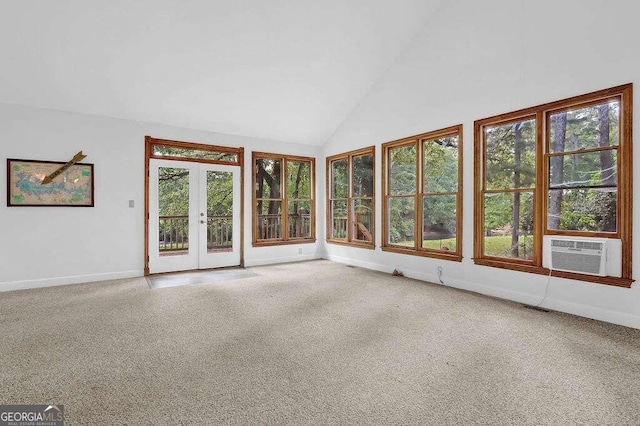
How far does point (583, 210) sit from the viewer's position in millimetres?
3527

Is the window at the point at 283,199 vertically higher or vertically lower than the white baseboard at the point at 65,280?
higher

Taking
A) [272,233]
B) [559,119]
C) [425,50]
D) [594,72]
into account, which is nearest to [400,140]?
[425,50]

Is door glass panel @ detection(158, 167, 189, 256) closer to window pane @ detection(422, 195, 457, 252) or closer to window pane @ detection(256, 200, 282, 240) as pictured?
window pane @ detection(256, 200, 282, 240)

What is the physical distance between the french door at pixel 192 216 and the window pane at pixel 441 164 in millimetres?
3653

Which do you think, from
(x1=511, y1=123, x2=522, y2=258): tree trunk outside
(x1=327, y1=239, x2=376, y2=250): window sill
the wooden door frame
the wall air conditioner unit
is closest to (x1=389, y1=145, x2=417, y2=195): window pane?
(x1=327, y1=239, x2=376, y2=250): window sill

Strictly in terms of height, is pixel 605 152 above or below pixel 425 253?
above

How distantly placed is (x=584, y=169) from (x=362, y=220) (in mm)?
3739

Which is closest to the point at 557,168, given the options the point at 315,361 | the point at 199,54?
the point at 315,361

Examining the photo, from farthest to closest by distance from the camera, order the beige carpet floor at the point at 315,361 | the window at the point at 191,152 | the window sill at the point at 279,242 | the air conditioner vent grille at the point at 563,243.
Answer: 1. the window sill at the point at 279,242
2. the window at the point at 191,152
3. the air conditioner vent grille at the point at 563,243
4. the beige carpet floor at the point at 315,361

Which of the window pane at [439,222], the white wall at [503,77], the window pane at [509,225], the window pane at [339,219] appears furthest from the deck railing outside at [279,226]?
the window pane at [509,225]

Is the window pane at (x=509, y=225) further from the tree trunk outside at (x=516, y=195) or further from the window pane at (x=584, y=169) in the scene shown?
the window pane at (x=584, y=169)

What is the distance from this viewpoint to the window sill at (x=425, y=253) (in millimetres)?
4707

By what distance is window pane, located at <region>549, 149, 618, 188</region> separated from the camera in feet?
11.0

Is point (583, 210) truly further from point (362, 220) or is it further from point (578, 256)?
point (362, 220)
